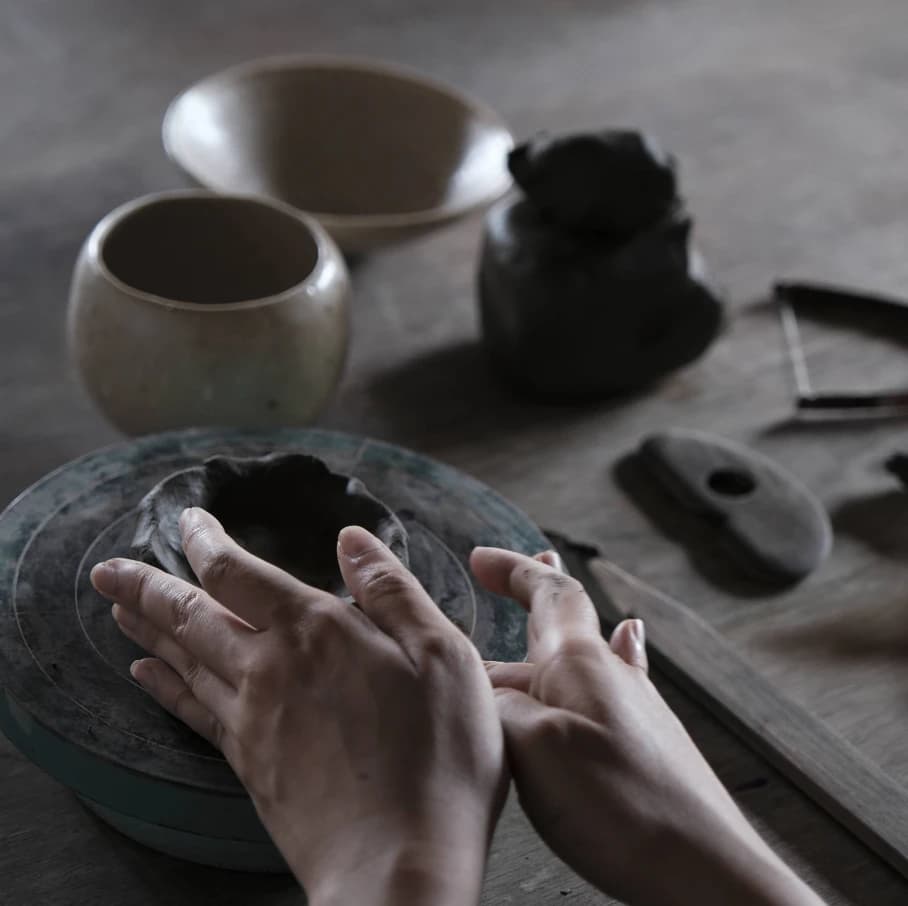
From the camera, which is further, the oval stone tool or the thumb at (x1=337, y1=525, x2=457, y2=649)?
the oval stone tool

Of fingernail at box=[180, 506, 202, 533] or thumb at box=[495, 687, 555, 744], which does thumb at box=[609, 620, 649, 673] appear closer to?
thumb at box=[495, 687, 555, 744]

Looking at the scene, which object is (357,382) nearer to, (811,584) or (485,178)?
(485,178)

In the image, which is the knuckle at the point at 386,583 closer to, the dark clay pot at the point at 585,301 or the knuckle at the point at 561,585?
the knuckle at the point at 561,585

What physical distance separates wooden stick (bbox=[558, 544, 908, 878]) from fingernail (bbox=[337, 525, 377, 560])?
24 centimetres

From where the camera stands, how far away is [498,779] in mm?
532

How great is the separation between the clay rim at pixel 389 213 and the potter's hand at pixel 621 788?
541mm

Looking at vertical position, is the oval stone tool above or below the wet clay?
below

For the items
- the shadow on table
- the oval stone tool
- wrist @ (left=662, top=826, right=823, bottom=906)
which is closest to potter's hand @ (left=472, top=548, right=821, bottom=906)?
wrist @ (left=662, top=826, right=823, bottom=906)

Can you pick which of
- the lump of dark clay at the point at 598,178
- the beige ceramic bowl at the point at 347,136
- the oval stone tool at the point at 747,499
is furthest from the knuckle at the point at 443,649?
the beige ceramic bowl at the point at 347,136

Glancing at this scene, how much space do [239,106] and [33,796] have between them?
2.40 feet

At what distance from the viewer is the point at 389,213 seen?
1224 millimetres

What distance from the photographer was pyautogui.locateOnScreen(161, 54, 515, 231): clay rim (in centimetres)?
105

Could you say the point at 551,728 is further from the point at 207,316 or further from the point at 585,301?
the point at 585,301

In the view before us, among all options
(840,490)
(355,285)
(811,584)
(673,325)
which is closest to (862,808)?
(811,584)
